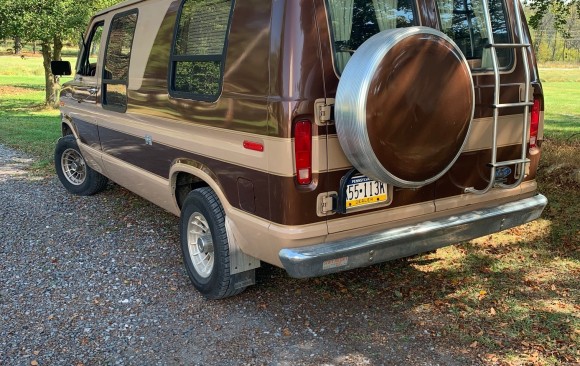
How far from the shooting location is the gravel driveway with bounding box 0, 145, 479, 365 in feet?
11.0

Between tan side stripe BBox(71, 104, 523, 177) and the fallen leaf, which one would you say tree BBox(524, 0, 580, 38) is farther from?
the fallen leaf

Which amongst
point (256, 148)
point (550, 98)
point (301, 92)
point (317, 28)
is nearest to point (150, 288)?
point (256, 148)

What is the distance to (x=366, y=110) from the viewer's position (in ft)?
9.52

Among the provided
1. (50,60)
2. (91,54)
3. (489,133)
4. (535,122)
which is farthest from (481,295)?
(50,60)

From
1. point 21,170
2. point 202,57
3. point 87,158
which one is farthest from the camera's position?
point 21,170

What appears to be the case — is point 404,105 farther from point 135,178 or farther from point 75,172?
point 75,172

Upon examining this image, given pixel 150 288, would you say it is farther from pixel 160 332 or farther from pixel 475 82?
pixel 475 82

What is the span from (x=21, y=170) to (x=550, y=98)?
18796 mm

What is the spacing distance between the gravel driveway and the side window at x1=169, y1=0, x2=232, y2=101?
4.95ft

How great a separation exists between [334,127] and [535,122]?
1.71 m

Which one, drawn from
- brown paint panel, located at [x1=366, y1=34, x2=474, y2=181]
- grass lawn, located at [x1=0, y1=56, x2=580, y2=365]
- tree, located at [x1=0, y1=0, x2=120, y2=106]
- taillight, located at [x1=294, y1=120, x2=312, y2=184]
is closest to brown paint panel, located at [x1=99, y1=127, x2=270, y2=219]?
taillight, located at [x1=294, y1=120, x2=312, y2=184]

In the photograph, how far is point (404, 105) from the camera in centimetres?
304

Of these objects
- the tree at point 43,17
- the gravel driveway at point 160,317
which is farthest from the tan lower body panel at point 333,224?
the tree at point 43,17

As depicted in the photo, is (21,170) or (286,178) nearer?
(286,178)
